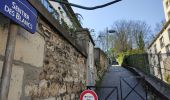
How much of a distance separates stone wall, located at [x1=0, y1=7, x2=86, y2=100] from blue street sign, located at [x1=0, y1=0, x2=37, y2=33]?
0.24m

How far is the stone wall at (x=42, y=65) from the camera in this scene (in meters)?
2.17

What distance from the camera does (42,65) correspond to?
2922 millimetres

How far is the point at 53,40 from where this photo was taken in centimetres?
346

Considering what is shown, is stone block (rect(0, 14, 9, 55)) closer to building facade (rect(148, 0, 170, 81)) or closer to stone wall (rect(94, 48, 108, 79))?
stone wall (rect(94, 48, 108, 79))

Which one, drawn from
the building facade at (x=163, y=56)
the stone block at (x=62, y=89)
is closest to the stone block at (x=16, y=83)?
the stone block at (x=62, y=89)

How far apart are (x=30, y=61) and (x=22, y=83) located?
12.7 inches

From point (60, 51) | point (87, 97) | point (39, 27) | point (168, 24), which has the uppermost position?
point (168, 24)

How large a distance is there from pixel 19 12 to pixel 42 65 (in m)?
1.27

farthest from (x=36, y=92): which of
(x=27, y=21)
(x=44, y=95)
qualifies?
(x=27, y=21)

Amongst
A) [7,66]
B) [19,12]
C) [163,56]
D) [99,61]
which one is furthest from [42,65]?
[163,56]

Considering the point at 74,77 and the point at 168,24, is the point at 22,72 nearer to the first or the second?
the point at 74,77

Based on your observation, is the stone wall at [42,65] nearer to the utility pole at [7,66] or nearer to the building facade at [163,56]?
the utility pole at [7,66]

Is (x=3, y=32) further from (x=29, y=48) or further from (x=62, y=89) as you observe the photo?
(x=62, y=89)

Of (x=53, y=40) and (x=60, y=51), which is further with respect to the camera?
(x=60, y=51)
